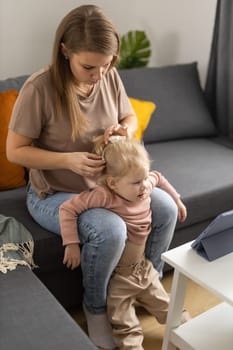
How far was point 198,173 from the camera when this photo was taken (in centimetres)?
215

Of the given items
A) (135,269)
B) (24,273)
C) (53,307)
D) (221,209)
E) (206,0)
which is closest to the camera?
(53,307)

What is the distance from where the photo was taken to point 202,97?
104 inches

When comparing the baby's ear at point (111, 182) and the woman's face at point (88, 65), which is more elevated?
the woman's face at point (88, 65)

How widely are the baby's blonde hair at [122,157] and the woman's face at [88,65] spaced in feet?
0.74

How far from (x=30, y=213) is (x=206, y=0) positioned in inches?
68.2

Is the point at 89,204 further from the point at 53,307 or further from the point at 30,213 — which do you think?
the point at 53,307

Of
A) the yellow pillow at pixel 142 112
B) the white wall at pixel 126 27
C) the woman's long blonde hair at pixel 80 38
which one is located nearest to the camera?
the woman's long blonde hair at pixel 80 38

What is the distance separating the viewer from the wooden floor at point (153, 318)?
173 centimetres

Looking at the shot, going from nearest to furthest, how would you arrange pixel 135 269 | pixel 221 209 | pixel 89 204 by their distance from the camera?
pixel 89 204, pixel 135 269, pixel 221 209

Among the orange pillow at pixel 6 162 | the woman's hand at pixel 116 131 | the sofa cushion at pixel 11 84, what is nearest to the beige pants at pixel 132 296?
the woman's hand at pixel 116 131


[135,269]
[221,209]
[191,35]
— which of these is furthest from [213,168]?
[191,35]

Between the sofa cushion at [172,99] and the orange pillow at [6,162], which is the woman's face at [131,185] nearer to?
the orange pillow at [6,162]

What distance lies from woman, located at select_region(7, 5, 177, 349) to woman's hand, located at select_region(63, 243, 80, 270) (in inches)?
1.0

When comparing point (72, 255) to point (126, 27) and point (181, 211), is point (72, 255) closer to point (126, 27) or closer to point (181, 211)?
point (181, 211)
